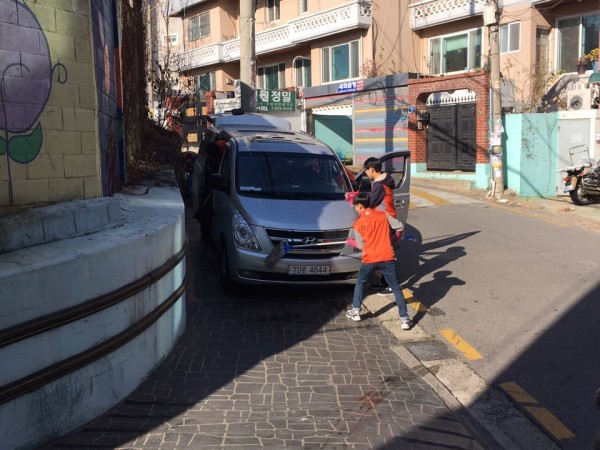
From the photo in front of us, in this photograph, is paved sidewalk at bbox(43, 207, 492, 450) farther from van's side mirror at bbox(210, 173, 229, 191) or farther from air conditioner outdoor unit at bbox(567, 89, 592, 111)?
air conditioner outdoor unit at bbox(567, 89, 592, 111)

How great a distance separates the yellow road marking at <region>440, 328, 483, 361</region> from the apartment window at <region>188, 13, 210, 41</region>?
105ft

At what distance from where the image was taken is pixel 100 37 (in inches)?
233

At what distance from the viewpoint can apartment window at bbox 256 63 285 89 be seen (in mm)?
30314

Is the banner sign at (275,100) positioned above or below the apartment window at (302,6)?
below

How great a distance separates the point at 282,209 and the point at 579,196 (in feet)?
35.3

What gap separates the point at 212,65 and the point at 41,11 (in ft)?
102

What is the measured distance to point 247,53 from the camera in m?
14.9

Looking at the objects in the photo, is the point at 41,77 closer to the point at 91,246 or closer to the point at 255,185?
the point at 91,246

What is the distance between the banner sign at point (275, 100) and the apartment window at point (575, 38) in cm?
1162

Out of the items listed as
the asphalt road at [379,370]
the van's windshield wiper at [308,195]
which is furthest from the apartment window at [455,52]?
the van's windshield wiper at [308,195]

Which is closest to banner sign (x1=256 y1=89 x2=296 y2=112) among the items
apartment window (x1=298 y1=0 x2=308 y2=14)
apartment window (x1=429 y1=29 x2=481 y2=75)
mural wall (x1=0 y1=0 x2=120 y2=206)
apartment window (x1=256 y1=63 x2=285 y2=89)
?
apartment window (x1=256 y1=63 x2=285 y2=89)

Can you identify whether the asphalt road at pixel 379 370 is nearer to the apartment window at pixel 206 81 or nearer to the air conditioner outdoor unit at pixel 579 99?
the air conditioner outdoor unit at pixel 579 99

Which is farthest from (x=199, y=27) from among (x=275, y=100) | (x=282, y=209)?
(x=282, y=209)

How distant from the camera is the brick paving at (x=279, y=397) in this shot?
383 cm
